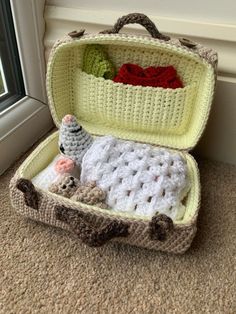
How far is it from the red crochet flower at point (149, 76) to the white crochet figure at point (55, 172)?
17cm

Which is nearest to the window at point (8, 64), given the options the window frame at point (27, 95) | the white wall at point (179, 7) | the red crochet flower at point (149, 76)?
the window frame at point (27, 95)

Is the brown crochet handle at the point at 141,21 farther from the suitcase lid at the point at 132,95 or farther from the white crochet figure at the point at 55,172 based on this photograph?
the white crochet figure at the point at 55,172

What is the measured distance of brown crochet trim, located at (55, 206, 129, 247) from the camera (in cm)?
47

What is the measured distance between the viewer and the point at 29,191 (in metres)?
0.52

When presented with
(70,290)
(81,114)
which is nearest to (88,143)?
(81,114)

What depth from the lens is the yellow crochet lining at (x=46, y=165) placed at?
1.67 feet

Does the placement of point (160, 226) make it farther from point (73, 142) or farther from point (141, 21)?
point (141, 21)

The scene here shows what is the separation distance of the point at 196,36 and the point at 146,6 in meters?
0.11

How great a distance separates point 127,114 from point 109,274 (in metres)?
0.29

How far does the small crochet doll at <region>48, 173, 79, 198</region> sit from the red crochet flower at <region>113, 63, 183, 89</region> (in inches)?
7.9

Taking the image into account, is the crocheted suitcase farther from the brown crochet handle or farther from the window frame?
the window frame

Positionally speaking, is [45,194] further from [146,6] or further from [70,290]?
[146,6]

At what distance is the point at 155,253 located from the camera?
21.1 inches

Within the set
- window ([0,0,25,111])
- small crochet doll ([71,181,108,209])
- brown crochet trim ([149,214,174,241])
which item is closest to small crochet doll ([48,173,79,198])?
small crochet doll ([71,181,108,209])
